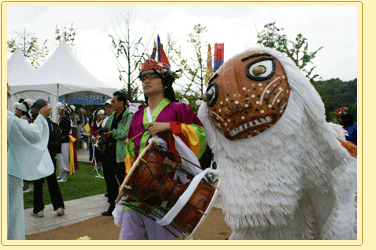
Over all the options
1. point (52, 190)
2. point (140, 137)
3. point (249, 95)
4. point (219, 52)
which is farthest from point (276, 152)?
point (52, 190)

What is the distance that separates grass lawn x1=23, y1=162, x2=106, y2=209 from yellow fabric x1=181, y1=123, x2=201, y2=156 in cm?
364

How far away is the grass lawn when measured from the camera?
4875 mm

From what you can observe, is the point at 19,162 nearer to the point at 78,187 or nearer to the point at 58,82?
the point at 78,187

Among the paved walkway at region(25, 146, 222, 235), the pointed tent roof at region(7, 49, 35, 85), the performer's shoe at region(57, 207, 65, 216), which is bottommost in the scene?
the paved walkway at region(25, 146, 222, 235)

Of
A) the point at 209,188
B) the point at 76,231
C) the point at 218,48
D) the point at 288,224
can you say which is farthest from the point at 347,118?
the point at 76,231

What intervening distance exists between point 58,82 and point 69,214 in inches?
216

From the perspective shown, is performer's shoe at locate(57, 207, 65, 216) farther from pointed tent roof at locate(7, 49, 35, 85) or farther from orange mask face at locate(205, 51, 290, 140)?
pointed tent roof at locate(7, 49, 35, 85)

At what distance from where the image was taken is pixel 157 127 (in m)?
1.69

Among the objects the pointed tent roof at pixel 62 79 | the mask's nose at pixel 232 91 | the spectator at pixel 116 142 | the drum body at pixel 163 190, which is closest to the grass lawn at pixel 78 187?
the spectator at pixel 116 142

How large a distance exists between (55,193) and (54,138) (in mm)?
750

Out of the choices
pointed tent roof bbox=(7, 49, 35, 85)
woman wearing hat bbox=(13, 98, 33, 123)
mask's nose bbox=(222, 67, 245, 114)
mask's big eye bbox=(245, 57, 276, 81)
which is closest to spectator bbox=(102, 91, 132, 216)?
woman wearing hat bbox=(13, 98, 33, 123)

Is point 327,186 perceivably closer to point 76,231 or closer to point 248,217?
point 248,217

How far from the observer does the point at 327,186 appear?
5.51 ft

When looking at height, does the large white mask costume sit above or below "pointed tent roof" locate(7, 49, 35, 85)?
below
